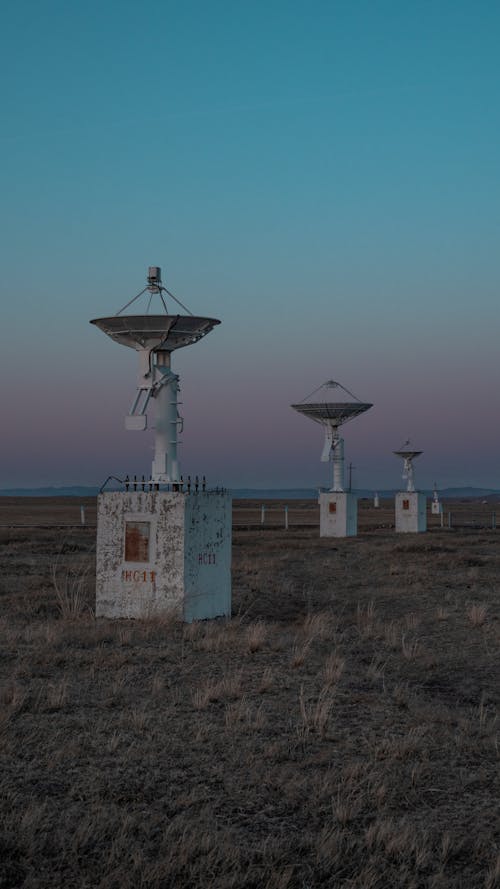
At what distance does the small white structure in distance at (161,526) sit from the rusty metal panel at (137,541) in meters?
0.02

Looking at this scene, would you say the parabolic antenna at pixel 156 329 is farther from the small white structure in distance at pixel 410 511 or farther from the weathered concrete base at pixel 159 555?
the small white structure in distance at pixel 410 511

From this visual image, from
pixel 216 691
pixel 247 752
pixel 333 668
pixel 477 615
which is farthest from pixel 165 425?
pixel 247 752

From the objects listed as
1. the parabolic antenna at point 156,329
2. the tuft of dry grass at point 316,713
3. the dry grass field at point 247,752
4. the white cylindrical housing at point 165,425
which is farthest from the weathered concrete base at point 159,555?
the tuft of dry grass at point 316,713

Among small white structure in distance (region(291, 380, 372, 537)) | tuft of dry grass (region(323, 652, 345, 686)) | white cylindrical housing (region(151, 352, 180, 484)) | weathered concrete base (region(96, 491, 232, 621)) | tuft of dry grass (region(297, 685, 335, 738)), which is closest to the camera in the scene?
tuft of dry grass (region(297, 685, 335, 738))

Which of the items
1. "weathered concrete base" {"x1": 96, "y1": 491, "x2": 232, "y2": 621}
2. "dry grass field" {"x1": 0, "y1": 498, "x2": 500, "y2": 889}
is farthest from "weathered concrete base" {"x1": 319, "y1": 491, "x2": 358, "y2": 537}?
"weathered concrete base" {"x1": 96, "y1": 491, "x2": 232, "y2": 621}

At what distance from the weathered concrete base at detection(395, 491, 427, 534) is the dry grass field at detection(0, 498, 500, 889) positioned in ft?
126

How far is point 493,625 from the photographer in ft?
54.5

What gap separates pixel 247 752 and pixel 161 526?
23.9 ft

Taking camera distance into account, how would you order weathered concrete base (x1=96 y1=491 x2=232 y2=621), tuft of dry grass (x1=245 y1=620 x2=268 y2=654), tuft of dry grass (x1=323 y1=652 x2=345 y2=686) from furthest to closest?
weathered concrete base (x1=96 y1=491 x2=232 y2=621), tuft of dry grass (x1=245 y1=620 x2=268 y2=654), tuft of dry grass (x1=323 y1=652 x2=345 y2=686)

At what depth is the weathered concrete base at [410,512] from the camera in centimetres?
5491

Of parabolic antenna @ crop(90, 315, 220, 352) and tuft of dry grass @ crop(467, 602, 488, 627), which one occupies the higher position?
parabolic antenna @ crop(90, 315, 220, 352)

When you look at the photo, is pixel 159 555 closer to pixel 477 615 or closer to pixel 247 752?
pixel 477 615

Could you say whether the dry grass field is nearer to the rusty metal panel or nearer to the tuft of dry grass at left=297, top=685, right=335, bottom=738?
the tuft of dry grass at left=297, top=685, right=335, bottom=738

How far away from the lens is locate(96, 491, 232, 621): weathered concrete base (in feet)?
49.9
